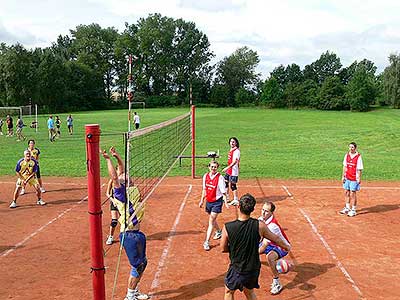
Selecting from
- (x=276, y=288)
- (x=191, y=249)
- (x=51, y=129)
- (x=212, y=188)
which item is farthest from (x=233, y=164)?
(x=51, y=129)

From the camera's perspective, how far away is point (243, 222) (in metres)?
5.41

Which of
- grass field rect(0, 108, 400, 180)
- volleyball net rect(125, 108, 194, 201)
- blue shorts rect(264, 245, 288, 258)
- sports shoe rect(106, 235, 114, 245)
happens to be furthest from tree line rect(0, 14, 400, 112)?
blue shorts rect(264, 245, 288, 258)

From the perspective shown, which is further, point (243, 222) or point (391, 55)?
point (391, 55)

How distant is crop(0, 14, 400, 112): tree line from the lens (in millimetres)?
76338

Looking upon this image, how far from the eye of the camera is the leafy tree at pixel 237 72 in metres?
100

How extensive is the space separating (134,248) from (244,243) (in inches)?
79.4

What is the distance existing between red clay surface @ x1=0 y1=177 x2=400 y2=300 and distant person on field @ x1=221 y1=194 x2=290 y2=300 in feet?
5.56

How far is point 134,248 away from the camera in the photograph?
21.7ft

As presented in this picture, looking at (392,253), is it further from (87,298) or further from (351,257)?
(87,298)

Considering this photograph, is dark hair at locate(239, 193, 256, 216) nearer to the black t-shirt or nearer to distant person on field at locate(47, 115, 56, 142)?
the black t-shirt

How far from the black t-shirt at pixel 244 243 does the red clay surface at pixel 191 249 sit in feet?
6.01

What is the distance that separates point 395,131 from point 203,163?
908 inches

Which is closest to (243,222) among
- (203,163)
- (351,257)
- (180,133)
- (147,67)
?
(351,257)

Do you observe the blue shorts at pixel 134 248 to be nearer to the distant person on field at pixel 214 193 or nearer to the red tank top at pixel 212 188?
the distant person on field at pixel 214 193
